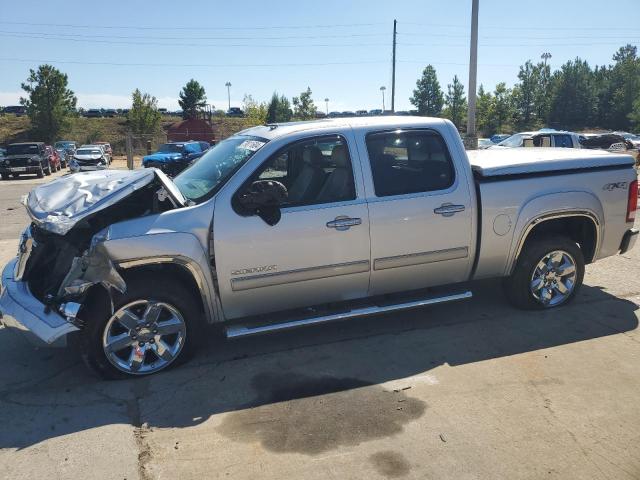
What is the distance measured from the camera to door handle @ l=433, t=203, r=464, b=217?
4.64 m

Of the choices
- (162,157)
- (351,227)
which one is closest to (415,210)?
(351,227)

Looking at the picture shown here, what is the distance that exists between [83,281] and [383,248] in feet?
7.56

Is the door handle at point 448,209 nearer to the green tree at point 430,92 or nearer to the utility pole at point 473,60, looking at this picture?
the utility pole at point 473,60

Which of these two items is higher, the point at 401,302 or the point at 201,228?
the point at 201,228

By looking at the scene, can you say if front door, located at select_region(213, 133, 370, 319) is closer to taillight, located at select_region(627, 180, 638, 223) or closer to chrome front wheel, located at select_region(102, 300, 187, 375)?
chrome front wheel, located at select_region(102, 300, 187, 375)

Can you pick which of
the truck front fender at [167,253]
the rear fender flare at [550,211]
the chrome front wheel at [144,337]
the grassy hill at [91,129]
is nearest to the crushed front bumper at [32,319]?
the chrome front wheel at [144,337]

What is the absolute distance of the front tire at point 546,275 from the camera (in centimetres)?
514

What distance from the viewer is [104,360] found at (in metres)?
3.94

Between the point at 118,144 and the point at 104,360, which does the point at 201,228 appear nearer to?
the point at 104,360

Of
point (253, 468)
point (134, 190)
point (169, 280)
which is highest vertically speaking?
point (134, 190)

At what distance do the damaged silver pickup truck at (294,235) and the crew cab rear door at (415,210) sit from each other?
0.04ft

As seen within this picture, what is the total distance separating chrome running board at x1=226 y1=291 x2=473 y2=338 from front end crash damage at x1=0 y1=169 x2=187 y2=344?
920 millimetres

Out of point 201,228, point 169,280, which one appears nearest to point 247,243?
point 201,228

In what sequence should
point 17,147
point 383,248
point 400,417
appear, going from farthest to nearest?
point 17,147
point 383,248
point 400,417
